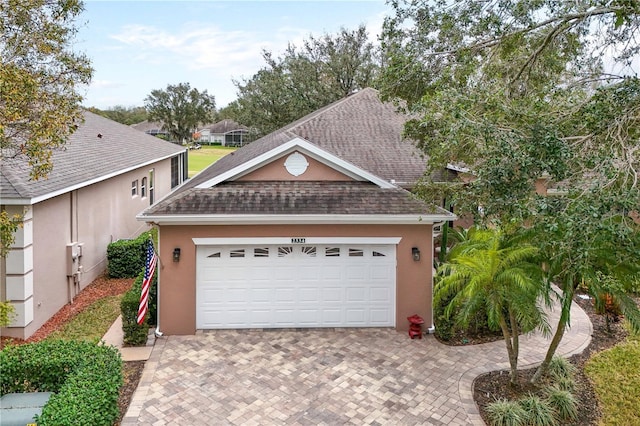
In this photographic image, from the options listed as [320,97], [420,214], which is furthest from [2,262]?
[320,97]

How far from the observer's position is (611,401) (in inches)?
332

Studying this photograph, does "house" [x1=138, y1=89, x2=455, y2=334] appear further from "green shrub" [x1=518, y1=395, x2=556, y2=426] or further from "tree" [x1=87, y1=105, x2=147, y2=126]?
"tree" [x1=87, y1=105, x2=147, y2=126]

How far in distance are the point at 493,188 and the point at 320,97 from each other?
31479 millimetres

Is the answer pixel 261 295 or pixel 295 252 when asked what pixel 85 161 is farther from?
pixel 295 252

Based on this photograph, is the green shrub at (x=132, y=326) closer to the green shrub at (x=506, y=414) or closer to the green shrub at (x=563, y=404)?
the green shrub at (x=506, y=414)

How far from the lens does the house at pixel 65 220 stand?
10656 millimetres

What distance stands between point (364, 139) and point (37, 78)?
13.1 meters

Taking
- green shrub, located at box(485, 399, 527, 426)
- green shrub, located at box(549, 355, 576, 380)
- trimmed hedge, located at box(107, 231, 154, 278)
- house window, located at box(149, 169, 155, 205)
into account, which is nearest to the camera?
green shrub, located at box(485, 399, 527, 426)

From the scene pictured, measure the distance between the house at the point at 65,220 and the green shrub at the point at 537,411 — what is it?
1060cm

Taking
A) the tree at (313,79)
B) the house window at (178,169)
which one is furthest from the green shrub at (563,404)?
the tree at (313,79)

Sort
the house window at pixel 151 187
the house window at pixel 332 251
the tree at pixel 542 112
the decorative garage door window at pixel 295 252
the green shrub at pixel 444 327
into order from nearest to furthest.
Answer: the tree at pixel 542 112
the green shrub at pixel 444 327
the decorative garage door window at pixel 295 252
the house window at pixel 332 251
the house window at pixel 151 187

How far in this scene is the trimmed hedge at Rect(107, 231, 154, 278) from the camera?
16.1m

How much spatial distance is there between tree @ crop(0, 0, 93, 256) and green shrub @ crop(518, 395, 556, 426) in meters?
9.48

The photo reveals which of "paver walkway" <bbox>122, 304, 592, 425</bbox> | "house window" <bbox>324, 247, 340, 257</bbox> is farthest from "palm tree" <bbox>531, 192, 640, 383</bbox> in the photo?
"house window" <bbox>324, 247, 340, 257</bbox>
